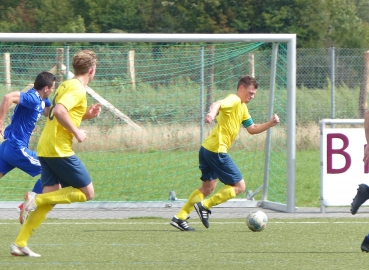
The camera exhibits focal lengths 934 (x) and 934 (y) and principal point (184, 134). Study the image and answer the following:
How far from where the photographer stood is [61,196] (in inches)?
313

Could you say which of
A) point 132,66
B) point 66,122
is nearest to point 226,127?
point 66,122

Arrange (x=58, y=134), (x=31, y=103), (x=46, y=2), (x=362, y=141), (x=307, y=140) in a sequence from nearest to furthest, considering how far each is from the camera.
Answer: (x=58, y=134)
(x=31, y=103)
(x=362, y=141)
(x=307, y=140)
(x=46, y=2)

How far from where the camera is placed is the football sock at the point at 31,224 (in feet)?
26.1

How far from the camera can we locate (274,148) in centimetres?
1313

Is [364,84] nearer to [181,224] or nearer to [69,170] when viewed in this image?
[181,224]

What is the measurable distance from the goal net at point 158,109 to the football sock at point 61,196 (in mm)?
4980

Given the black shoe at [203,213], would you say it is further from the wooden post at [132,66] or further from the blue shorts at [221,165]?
the wooden post at [132,66]

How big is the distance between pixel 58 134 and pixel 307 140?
Answer: 926cm

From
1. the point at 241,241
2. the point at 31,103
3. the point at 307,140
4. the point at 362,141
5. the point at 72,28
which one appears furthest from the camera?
the point at 72,28

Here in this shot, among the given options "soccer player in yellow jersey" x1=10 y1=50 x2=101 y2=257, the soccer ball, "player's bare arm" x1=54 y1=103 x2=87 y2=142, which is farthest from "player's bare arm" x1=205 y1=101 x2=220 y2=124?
"player's bare arm" x1=54 y1=103 x2=87 y2=142

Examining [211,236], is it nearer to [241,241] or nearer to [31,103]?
[241,241]

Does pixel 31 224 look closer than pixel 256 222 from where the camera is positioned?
Yes

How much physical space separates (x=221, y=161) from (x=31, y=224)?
283cm

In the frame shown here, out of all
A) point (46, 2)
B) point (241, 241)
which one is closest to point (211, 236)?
point (241, 241)
